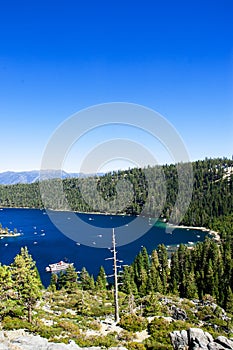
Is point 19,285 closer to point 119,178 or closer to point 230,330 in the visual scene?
point 230,330

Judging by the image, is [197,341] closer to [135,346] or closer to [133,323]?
[135,346]

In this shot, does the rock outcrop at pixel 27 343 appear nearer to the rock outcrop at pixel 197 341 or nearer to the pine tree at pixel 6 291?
the rock outcrop at pixel 197 341

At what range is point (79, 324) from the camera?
65.5 ft

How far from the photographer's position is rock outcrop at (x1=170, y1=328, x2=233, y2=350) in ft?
46.5

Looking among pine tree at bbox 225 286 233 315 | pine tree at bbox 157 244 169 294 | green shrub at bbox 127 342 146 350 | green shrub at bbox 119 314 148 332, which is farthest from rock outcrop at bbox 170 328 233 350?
pine tree at bbox 157 244 169 294

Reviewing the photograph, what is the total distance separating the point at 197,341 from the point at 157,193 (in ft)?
443

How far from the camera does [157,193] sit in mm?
148750

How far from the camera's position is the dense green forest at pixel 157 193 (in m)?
132

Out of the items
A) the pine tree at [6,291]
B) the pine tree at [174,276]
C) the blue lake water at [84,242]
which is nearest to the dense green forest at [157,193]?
the blue lake water at [84,242]

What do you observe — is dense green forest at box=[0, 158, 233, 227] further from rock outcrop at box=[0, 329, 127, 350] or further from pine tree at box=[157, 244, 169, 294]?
rock outcrop at box=[0, 329, 127, 350]

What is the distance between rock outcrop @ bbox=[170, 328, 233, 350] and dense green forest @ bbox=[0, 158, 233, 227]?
10318cm

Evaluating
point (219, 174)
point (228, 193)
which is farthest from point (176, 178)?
point (228, 193)

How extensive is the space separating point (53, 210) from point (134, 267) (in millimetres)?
136209

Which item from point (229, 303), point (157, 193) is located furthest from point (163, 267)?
point (157, 193)
